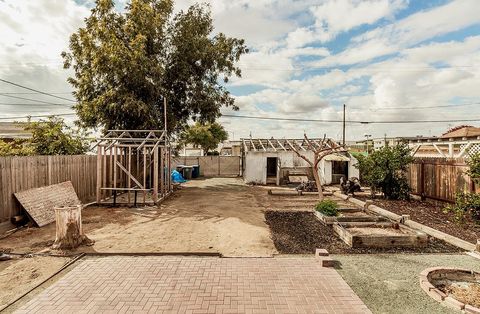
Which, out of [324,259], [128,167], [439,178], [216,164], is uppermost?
[128,167]

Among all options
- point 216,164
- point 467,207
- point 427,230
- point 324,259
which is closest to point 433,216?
point 427,230

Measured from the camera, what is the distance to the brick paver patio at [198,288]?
173 inches

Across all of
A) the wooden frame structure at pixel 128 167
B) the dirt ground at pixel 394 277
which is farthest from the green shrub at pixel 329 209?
the wooden frame structure at pixel 128 167

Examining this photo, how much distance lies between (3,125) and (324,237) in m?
40.5

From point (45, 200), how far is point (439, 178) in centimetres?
1554

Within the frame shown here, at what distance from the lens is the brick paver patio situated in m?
4.41

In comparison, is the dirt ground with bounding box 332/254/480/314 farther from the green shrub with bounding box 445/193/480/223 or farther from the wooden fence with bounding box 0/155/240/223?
the wooden fence with bounding box 0/155/240/223

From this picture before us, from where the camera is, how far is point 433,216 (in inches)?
424

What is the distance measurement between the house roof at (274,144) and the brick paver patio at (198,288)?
16.2 m

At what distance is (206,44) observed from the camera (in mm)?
18328

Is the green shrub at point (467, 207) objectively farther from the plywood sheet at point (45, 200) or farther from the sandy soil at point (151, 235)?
the plywood sheet at point (45, 200)

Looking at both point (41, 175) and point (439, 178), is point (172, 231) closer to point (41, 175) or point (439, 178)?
point (41, 175)

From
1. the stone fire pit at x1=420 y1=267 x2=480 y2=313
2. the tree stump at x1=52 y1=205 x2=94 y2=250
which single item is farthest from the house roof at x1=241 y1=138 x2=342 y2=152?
the stone fire pit at x1=420 y1=267 x2=480 y2=313

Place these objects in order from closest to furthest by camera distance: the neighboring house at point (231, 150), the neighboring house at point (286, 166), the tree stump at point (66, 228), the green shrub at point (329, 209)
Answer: the tree stump at point (66, 228) → the green shrub at point (329, 209) → the neighboring house at point (286, 166) → the neighboring house at point (231, 150)
